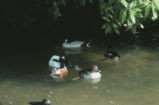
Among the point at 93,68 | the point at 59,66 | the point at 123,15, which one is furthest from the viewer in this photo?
the point at 59,66

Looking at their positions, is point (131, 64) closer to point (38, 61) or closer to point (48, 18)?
point (38, 61)

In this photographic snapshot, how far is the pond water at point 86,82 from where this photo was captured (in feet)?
32.1

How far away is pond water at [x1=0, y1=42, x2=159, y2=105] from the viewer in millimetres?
9789

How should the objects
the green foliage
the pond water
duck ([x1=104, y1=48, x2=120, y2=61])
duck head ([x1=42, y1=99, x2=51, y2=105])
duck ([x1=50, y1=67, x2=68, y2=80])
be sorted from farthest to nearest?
duck ([x1=104, y1=48, x2=120, y2=61]), duck ([x1=50, y1=67, x2=68, y2=80]), the pond water, duck head ([x1=42, y1=99, x2=51, y2=105]), the green foliage

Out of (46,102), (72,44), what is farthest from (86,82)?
(72,44)

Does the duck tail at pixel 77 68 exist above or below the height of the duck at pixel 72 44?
below

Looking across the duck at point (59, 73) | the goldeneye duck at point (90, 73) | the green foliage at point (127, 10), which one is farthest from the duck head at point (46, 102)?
the green foliage at point (127, 10)

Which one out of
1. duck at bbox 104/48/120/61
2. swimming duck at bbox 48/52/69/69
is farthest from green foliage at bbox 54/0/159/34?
swimming duck at bbox 48/52/69/69

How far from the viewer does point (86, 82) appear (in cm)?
1082

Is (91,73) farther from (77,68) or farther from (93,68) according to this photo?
(77,68)

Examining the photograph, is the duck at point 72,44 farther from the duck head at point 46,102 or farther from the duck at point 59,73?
the duck head at point 46,102

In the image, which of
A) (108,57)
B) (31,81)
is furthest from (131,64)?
(31,81)

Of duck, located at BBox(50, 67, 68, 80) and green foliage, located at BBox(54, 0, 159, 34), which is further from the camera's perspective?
duck, located at BBox(50, 67, 68, 80)

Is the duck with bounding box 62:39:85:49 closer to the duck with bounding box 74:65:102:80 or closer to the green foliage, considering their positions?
the duck with bounding box 74:65:102:80
